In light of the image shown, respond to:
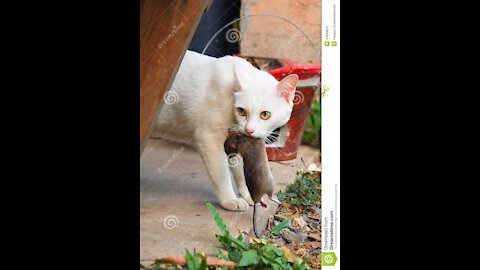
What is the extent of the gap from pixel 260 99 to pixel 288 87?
0.49 feet

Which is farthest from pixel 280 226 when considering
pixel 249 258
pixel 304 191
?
pixel 249 258

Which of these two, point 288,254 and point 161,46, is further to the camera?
point 288,254

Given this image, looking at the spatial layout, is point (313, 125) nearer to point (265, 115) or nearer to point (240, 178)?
point (265, 115)

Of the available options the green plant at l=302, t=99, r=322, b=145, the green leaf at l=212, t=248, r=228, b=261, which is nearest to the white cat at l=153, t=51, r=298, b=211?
the green plant at l=302, t=99, r=322, b=145

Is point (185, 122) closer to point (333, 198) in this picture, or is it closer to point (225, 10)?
point (225, 10)

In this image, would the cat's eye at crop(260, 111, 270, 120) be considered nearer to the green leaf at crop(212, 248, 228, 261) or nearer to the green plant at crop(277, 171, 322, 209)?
the green plant at crop(277, 171, 322, 209)

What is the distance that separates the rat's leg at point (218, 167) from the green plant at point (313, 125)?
408mm


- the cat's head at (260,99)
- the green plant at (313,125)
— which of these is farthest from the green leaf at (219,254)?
the green plant at (313,125)

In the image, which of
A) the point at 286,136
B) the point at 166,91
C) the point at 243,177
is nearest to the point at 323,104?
the point at 286,136

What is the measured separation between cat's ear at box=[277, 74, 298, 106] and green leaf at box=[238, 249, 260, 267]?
0.72m

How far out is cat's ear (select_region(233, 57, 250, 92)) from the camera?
10.8 feet

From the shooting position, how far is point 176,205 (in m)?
3.31

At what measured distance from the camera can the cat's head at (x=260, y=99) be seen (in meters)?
3.28

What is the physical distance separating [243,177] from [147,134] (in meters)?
0.53
